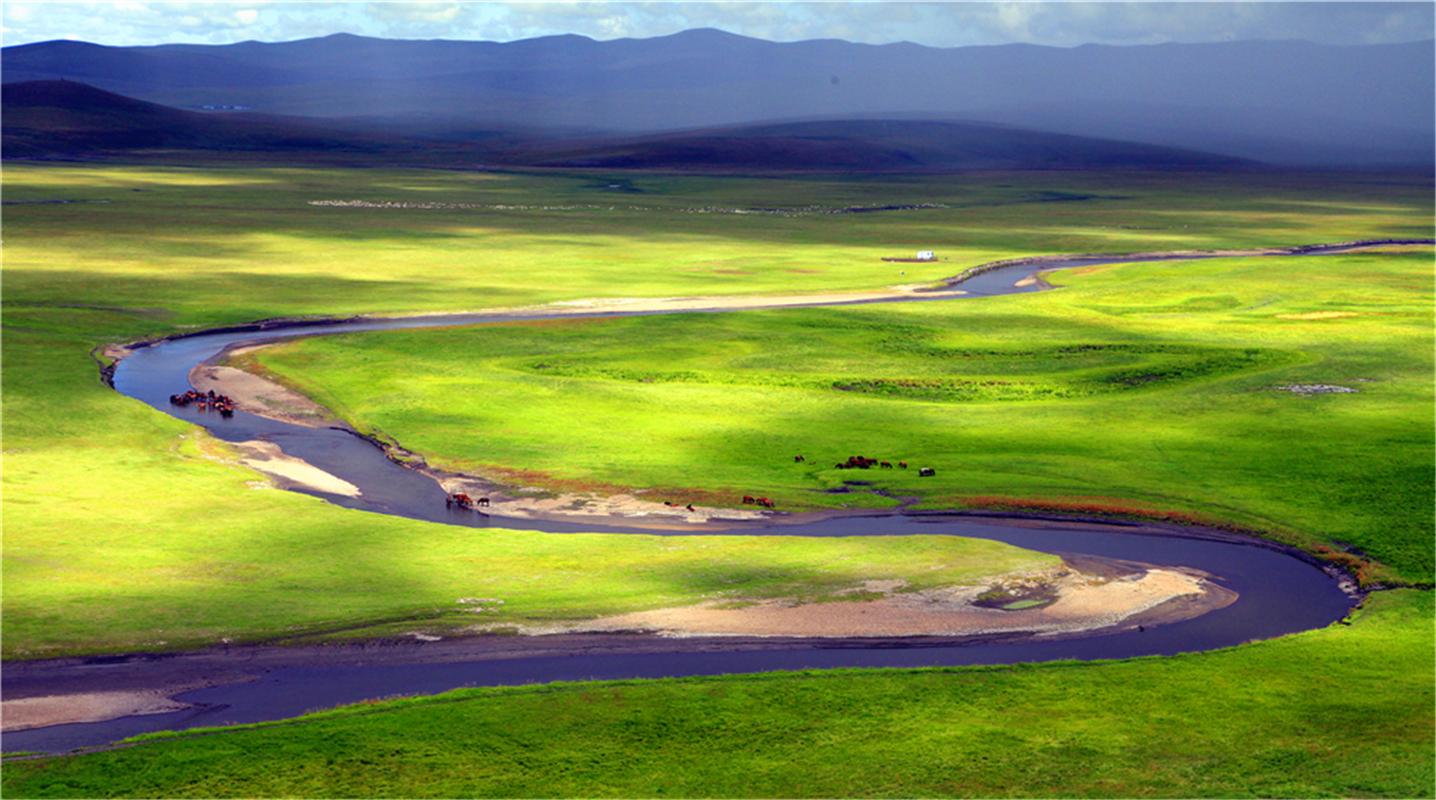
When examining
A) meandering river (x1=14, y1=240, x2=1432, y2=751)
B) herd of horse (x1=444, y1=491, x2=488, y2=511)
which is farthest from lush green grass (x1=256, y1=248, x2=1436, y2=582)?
herd of horse (x1=444, y1=491, x2=488, y2=511)

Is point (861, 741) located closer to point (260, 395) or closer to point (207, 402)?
point (207, 402)

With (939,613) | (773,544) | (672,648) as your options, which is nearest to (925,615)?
(939,613)

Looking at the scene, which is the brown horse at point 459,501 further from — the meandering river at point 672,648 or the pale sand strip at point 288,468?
the pale sand strip at point 288,468

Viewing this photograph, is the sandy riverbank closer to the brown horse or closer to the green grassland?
the green grassland

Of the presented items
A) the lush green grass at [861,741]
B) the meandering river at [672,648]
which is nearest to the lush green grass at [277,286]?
the meandering river at [672,648]

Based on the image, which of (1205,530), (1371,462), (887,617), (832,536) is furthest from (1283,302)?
(887,617)

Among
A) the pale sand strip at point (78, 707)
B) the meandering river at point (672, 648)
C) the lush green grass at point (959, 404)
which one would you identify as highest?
the lush green grass at point (959, 404)
